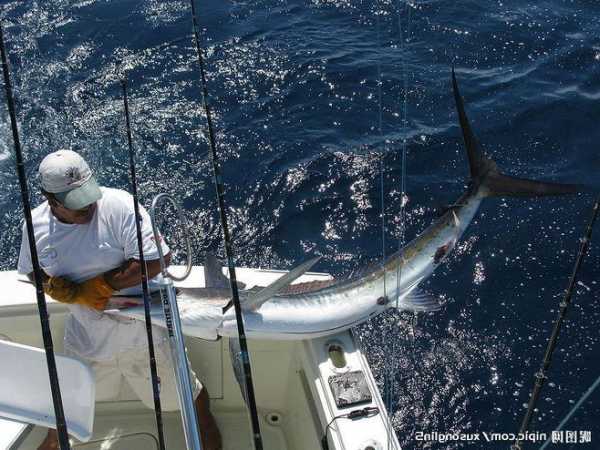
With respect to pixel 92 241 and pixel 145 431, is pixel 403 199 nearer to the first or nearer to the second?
pixel 145 431

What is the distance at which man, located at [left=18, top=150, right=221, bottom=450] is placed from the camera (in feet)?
7.66

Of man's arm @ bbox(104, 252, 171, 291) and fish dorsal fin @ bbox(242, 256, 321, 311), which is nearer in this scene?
man's arm @ bbox(104, 252, 171, 291)

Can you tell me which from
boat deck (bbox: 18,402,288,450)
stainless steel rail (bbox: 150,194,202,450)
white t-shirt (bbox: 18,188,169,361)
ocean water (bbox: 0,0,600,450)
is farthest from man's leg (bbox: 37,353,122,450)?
ocean water (bbox: 0,0,600,450)

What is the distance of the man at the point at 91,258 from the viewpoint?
2.34m

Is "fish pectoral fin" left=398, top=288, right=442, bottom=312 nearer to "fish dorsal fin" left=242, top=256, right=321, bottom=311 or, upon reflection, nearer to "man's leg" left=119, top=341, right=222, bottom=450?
"fish dorsal fin" left=242, top=256, right=321, bottom=311

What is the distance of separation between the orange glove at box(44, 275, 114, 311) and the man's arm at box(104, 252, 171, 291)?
0.02 metres

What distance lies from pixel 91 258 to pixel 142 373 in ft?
2.32

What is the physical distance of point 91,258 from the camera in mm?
2523

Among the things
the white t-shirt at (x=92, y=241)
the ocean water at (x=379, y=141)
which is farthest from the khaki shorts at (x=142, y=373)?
the ocean water at (x=379, y=141)

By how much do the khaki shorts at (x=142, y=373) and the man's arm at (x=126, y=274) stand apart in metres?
0.40

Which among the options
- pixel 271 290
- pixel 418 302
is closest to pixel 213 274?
pixel 271 290

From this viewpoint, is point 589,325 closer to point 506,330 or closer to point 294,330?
point 506,330

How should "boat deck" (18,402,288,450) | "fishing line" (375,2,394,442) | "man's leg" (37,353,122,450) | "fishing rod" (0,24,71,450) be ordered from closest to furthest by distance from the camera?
"fishing rod" (0,24,71,450)
"man's leg" (37,353,122,450)
"boat deck" (18,402,288,450)
"fishing line" (375,2,394,442)

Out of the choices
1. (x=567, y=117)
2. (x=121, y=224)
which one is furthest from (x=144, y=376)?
(x=567, y=117)
